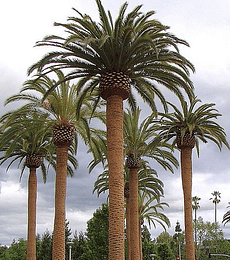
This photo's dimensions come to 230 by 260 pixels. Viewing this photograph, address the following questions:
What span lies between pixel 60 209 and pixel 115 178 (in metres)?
6.18

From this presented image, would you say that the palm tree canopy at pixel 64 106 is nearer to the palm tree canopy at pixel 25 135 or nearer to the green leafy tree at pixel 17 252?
the palm tree canopy at pixel 25 135

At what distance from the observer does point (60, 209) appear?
20781mm

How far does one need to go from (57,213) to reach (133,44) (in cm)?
974

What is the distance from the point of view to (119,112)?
655 inches

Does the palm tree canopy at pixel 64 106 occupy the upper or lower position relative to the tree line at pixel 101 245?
upper

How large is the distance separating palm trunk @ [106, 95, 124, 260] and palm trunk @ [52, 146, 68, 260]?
19.2 feet

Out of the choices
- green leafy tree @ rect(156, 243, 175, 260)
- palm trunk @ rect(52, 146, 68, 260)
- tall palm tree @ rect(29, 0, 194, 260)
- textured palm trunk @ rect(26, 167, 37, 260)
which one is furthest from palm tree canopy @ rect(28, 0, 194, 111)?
green leafy tree @ rect(156, 243, 175, 260)

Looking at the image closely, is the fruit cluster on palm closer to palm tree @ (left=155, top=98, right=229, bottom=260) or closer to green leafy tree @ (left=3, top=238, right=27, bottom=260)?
palm tree @ (left=155, top=98, right=229, bottom=260)

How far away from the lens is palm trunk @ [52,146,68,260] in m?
20.3

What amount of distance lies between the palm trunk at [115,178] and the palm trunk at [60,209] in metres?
5.84

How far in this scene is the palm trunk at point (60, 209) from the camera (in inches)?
800

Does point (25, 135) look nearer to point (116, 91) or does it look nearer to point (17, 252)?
point (116, 91)

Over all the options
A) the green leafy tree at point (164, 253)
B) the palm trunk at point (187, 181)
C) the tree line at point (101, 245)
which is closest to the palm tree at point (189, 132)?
the palm trunk at point (187, 181)

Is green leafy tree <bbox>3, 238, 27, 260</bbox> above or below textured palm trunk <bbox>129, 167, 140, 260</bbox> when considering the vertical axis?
below
